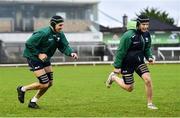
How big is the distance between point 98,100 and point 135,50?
325 cm

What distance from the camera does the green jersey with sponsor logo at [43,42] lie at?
12.5 meters

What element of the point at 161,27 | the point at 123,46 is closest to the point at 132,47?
the point at 123,46

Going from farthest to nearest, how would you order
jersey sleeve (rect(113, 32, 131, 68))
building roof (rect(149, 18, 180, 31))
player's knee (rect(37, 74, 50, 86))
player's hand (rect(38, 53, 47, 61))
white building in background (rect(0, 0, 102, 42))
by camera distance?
building roof (rect(149, 18, 180, 31)) < white building in background (rect(0, 0, 102, 42)) < player's knee (rect(37, 74, 50, 86)) < player's hand (rect(38, 53, 47, 61)) < jersey sleeve (rect(113, 32, 131, 68))

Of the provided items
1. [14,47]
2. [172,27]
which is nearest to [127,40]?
[14,47]

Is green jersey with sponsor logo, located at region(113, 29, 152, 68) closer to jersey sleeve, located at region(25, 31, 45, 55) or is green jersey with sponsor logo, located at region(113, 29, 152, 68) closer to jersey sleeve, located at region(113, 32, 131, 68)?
jersey sleeve, located at region(113, 32, 131, 68)

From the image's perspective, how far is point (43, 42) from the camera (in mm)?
12602

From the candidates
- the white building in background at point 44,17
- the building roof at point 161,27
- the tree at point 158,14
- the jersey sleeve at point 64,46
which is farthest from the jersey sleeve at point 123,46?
the tree at point 158,14

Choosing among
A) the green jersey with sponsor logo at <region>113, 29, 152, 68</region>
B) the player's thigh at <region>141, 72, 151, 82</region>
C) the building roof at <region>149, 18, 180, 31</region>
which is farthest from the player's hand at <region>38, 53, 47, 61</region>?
the building roof at <region>149, 18, 180, 31</region>

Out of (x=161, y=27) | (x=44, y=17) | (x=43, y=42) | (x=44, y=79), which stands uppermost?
(x=44, y=17)

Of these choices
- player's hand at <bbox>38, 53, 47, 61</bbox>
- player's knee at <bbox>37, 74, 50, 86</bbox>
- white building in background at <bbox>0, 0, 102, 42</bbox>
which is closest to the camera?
player's hand at <bbox>38, 53, 47, 61</bbox>

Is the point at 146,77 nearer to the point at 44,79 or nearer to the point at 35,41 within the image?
the point at 44,79

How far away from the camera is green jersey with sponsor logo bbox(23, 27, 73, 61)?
41.1 ft

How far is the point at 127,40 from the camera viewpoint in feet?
40.2

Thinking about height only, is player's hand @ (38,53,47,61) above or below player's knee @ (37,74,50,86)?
above
